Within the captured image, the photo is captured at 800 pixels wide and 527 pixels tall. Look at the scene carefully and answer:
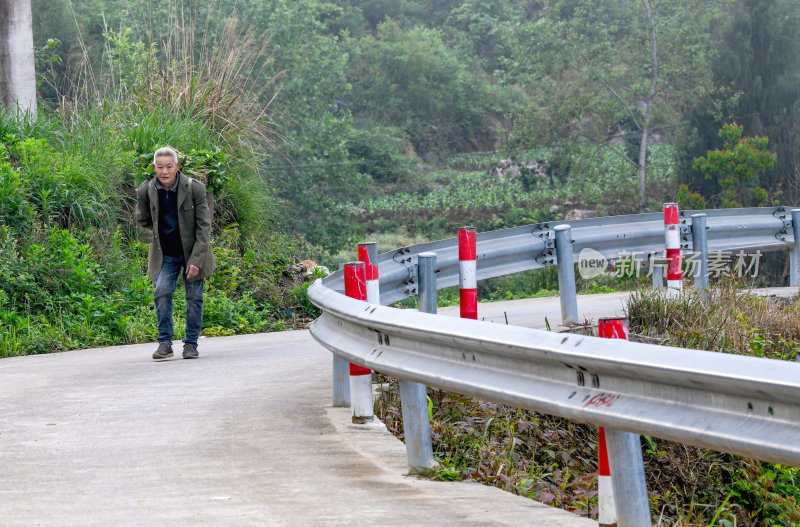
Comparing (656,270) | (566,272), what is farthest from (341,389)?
(656,270)

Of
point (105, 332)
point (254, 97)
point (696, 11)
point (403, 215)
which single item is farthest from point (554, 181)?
point (105, 332)

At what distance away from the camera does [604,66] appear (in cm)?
4975

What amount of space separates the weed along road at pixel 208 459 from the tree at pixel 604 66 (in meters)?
41.7

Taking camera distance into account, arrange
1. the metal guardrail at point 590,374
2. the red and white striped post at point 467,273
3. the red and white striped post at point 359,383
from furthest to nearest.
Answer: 1. the red and white striped post at point 467,273
2. the red and white striped post at point 359,383
3. the metal guardrail at point 590,374

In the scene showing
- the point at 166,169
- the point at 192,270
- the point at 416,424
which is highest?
the point at 166,169

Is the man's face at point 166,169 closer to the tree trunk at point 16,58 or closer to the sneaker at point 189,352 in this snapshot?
the sneaker at point 189,352

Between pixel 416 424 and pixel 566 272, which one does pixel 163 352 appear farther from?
pixel 416 424

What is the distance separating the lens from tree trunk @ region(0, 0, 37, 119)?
51.1 ft

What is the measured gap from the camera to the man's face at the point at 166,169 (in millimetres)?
8984

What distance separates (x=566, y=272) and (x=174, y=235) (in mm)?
3797

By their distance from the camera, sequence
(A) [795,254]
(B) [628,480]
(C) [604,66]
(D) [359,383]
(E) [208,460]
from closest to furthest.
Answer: (B) [628,480] < (E) [208,460] < (D) [359,383] < (A) [795,254] < (C) [604,66]

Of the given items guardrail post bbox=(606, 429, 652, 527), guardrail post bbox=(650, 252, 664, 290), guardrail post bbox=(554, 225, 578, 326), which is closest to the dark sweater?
guardrail post bbox=(554, 225, 578, 326)

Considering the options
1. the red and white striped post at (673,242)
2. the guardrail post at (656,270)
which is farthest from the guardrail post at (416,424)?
the guardrail post at (656,270)

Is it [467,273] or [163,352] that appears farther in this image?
[163,352]
